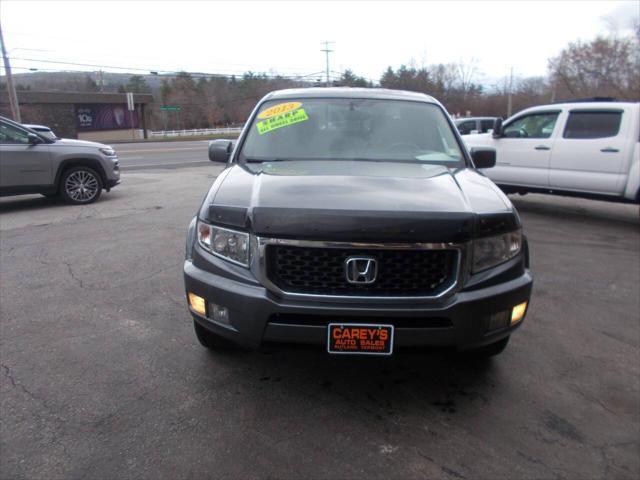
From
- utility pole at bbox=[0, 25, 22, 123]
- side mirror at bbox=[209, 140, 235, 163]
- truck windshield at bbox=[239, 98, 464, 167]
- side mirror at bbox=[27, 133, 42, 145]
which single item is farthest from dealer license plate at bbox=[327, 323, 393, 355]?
utility pole at bbox=[0, 25, 22, 123]

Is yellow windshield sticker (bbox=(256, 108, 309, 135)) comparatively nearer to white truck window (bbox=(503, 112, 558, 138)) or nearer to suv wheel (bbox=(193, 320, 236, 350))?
suv wheel (bbox=(193, 320, 236, 350))

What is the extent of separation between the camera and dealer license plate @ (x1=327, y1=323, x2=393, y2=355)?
2437mm

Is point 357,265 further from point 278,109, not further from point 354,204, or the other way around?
point 278,109

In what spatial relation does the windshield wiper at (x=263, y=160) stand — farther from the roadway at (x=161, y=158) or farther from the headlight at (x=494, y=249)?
the roadway at (x=161, y=158)

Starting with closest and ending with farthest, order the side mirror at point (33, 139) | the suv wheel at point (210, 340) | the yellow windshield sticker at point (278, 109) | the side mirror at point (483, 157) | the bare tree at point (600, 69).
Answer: the suv wheel at point (210, 340), the yellow windshield sticker at point (278, 109), the side mirror at point (483, 157), the side mirror at point (33, 139), the bare tree at point (600, 69)

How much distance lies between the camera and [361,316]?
2426mm

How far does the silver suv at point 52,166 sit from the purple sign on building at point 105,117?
155 feet

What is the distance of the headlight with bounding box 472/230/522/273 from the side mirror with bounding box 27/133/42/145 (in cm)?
850

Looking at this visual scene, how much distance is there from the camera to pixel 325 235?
2424 millimetres

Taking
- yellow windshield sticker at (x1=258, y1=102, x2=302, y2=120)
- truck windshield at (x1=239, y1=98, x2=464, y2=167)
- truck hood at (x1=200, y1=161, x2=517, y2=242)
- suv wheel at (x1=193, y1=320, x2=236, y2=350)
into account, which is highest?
yellow windshield sticker at (x1=258, y1=102, x2=302, y2=120)

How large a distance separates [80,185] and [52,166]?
612 mm

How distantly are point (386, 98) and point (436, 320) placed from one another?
2.33m

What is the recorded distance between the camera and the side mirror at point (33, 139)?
855 cm

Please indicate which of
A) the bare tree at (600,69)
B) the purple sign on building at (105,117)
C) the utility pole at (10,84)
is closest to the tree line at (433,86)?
the bare tree at (600,69)
